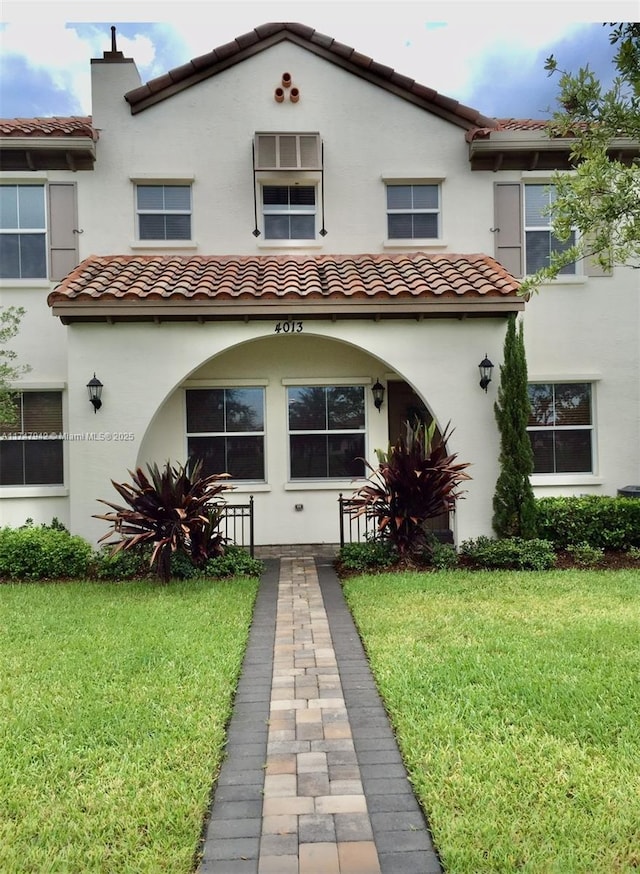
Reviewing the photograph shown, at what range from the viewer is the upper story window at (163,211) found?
11.3 meters

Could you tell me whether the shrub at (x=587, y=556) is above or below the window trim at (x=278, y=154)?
below

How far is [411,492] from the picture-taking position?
29.2 feet

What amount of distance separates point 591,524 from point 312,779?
24.7ft

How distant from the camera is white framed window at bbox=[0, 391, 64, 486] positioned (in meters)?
11.0

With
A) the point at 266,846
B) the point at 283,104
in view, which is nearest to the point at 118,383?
the point at 283,104

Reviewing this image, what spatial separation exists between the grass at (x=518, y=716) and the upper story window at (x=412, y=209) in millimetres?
7449

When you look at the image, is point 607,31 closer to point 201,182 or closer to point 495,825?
point 495,825

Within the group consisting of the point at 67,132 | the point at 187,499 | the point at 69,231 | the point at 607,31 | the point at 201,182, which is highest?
the point at 67,132

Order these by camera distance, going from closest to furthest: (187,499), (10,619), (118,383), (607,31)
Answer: (607,31)
(10,619)
(187,499)
(118,383)

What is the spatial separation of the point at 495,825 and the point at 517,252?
1049 centimetres

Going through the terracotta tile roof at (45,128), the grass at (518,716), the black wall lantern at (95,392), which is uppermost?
the terracotta tile roof at (45,128)

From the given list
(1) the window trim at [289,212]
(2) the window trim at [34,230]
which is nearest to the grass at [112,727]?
(2) the window trim at [34,230]

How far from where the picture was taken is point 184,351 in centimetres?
949

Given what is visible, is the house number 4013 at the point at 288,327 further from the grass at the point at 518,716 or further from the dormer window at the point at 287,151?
the grass at the point at 518,716
